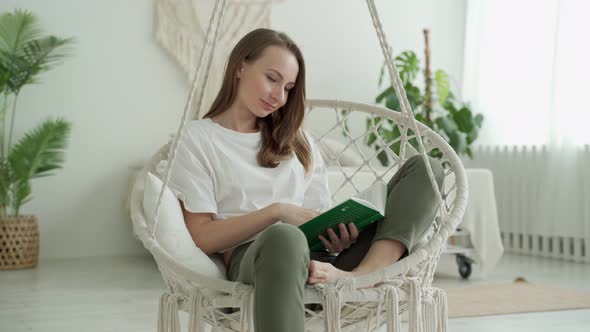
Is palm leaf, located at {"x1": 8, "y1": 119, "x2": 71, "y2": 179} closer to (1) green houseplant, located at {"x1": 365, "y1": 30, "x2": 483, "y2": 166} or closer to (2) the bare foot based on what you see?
(1) green houseplant, located at {"x1": 365, "y1": 30, "x2": 483, "y2": 166}

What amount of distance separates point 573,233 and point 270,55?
10.0ft

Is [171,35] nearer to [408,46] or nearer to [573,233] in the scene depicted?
[408,46]

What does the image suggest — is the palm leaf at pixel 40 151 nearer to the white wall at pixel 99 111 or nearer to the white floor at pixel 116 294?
the white wall at pixel 99 111

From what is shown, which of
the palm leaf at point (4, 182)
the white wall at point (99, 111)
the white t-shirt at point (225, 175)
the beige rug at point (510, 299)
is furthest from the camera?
the white wall at point (99, 111)

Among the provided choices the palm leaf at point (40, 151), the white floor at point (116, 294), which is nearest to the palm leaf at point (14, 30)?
the palm leaf at point (40, 151)

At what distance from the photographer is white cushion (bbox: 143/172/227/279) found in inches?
59.6

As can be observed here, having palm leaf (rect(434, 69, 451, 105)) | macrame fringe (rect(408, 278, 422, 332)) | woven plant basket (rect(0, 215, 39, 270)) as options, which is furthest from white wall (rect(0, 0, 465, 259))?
macrame fringe (rect(408, 278, 422, 332))

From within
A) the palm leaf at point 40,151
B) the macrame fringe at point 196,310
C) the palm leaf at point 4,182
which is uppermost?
the macrame fringe at point 196,310

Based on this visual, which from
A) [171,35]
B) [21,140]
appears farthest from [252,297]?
[171,35]

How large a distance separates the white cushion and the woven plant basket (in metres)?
2.63

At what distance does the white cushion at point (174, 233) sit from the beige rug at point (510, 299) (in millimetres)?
1395

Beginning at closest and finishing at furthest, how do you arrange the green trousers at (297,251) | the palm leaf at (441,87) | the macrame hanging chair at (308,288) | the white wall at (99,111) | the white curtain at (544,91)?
the green trousers at (297,251), the macrame hanging chair at (308,288), the white curtain at (544,91), the white wall at (99,111), the palm leaf at (441,87)

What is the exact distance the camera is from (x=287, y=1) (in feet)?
16.4

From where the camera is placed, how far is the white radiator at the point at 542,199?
4.24 m
